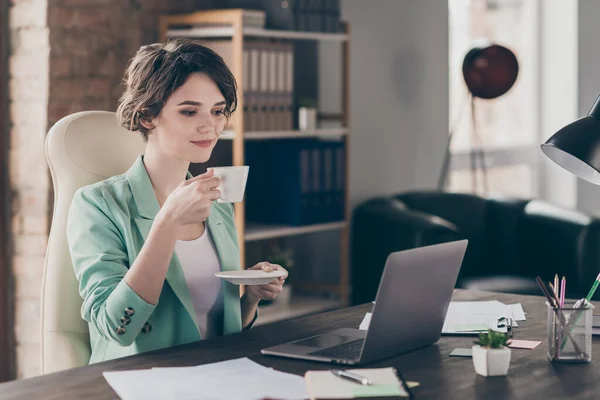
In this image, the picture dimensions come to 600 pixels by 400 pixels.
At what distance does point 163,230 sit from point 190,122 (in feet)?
0.97

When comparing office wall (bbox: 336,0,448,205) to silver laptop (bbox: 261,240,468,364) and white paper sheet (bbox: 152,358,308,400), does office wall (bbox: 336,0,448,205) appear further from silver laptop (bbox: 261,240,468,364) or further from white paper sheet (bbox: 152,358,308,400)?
white paper sheet (bbox: 152,358,308,400)

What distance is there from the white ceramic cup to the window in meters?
3.47

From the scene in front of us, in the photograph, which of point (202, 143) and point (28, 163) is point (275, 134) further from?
point (202, 143)

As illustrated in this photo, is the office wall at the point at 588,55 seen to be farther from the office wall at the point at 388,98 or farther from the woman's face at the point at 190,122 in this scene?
the woman's face at the point at 190,122

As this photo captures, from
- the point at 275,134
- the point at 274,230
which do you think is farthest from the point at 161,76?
the point at 274,230

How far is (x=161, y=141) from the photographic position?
1.93 m

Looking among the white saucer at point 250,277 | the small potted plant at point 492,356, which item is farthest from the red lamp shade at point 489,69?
the small potted plant at point 492,356

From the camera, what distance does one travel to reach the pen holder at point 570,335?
5.10 feet

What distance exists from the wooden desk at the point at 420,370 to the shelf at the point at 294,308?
182cm

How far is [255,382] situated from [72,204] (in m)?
0.67

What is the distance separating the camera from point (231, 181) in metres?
1.75

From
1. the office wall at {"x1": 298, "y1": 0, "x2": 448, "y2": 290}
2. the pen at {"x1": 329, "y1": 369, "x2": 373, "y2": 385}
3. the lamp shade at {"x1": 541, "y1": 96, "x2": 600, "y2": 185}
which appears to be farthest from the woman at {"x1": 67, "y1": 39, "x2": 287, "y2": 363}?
the office wall at {"x1": 298, "y1": 0, "x2": 448, "y2": 290}

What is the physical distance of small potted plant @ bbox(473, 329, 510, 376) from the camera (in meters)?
1.45

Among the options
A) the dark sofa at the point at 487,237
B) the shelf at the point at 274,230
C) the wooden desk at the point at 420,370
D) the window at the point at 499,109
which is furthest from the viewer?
the window at the point at 499,109
